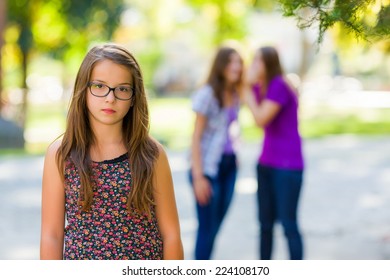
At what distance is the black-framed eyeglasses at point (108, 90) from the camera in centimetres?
274

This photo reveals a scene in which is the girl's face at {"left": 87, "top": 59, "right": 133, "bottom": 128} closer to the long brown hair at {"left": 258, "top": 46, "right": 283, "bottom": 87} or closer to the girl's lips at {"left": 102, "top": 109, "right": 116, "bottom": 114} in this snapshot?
the girl's lips at {"left": 102, "top": 109, "right": 116, "bottom": 114}

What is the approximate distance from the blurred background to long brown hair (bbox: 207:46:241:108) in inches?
9.6

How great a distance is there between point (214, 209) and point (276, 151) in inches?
24.8

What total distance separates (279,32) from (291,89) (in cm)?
4954

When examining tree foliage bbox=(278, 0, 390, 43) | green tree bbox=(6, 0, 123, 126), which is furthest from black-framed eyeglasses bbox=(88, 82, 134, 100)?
green tree bbox=(6, 0, 123, 126)

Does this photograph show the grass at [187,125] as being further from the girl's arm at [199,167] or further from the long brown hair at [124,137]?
the long brown hair at [124,137]

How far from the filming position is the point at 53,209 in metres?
2.73

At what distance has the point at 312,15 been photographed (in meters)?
3.16

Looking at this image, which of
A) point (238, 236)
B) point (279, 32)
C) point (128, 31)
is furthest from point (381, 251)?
point (279, 32)

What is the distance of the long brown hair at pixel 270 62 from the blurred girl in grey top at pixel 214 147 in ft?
0.65

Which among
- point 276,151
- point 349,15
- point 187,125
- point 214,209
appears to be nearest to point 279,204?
point 276,151

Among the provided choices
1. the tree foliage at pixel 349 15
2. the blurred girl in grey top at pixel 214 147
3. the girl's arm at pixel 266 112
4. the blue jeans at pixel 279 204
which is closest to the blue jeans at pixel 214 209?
the blurred girl in grey top at pixel 214 147
